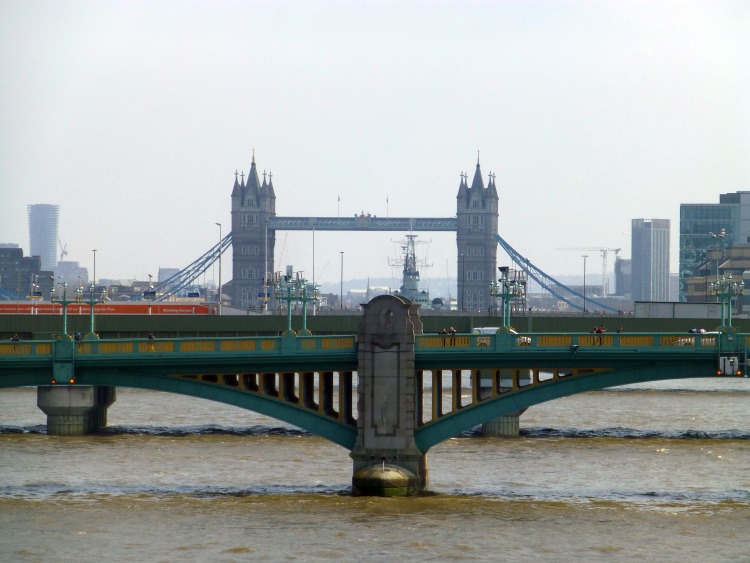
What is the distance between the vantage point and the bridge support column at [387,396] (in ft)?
201

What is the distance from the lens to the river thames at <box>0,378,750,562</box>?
52.4 meters

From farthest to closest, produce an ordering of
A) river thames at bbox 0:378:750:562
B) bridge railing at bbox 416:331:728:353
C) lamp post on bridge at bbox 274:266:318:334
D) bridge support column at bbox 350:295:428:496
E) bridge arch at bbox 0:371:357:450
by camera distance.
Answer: lamp post on bridge at bbox 274:266:318:334 → bridge arch at bbox 0:371:357:450 → bridge railing at bbox 416:331:728:353 → bridge support column at bbox 350:295:428:496 → river thames at bbox 0:378:750:562

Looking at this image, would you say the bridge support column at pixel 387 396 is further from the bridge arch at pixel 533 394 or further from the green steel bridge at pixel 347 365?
the bridge arch at pixel 533 394

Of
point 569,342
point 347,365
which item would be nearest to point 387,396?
point 347,365

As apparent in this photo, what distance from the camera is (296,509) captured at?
194ft

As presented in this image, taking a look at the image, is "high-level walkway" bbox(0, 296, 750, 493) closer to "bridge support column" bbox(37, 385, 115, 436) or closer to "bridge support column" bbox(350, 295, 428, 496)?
"bridge support column" bbox(350, 295, 428, 496)

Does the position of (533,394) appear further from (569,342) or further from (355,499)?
(355,499)

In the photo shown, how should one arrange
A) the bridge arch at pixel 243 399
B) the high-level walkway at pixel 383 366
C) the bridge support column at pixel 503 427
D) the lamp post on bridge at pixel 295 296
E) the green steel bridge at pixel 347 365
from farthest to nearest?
the bridge support column at pixel 503 427 → the lamp post on bridge at pixel 295 296 → the bridge arch at pixel 243 399 → the green steel bridge at pixel 347 365 → the high-level walkway at pixel 383 366

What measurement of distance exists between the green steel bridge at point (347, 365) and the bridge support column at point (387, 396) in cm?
57

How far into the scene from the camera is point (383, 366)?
202ft

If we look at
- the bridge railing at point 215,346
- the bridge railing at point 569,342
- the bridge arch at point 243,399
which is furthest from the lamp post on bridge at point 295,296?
the bridge railing at point 569,342

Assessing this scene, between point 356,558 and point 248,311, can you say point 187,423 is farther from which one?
point 248,311

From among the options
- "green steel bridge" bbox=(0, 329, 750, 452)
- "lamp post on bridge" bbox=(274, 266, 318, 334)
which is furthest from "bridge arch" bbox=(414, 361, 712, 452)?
"lamp post on bridge" bbox=(274, 266, 318, 334)

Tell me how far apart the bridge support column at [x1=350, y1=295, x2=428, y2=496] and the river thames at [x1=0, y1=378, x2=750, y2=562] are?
1.89m
